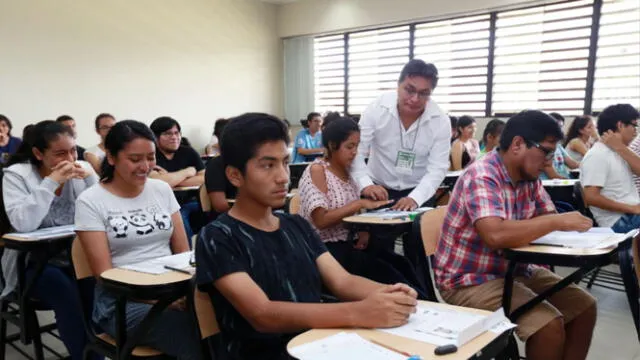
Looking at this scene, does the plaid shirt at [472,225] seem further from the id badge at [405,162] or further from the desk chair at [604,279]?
the desk chair at [604,279]

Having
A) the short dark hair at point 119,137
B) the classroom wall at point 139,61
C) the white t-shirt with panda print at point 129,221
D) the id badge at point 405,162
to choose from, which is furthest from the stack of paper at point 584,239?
the classroom wall at point 139,61

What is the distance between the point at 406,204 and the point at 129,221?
145cm

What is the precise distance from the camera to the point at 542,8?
6.52 metres

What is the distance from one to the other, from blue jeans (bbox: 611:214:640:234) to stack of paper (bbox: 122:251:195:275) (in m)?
2.70

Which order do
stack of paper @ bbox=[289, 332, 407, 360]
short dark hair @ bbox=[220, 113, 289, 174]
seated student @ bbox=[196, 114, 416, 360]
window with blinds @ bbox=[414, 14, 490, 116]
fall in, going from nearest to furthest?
stack of paper @ bbox=[289, 332, 407, 360], seated student @ bbox=[196, 114, 416, 360], short dark hair @ bbox=[220, 113, 289, 174], window with blinds @ bbox=[414, 14, 490, 116]

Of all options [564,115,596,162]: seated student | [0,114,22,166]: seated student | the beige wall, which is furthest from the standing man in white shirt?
the beige wall

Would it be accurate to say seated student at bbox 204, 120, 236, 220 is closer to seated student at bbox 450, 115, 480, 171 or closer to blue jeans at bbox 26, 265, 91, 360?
blue jeans at bbox 26, 265, 91, 360

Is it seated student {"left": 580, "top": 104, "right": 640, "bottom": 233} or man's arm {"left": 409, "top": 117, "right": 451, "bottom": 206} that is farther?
seated student {"left": 580, "top": 104, "right": 640, "bottom": 233}

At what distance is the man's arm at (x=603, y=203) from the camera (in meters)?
3.00

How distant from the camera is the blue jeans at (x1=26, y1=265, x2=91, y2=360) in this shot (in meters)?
2.04

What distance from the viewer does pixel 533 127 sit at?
1.74 metres

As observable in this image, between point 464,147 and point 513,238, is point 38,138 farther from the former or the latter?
point 464,147

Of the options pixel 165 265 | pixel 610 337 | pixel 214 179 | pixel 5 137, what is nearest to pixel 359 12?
pixel 5 137

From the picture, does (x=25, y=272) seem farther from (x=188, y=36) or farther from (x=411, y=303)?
(x=188, y=36)
